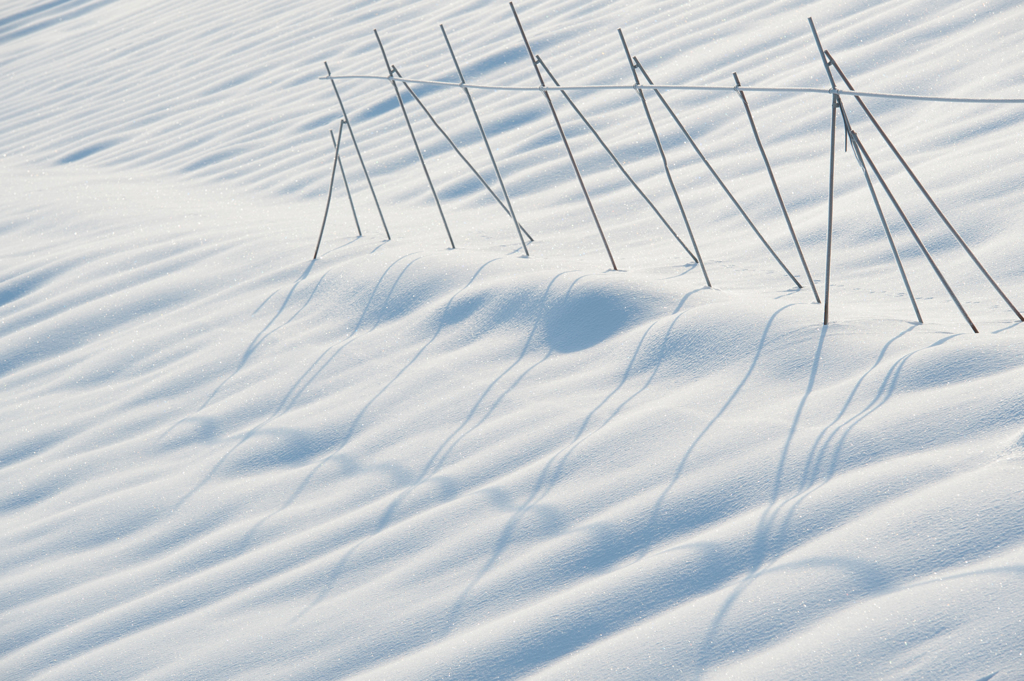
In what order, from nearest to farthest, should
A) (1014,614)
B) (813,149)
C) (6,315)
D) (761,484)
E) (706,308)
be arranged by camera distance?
(1014,614), (761,484), (706,308), (813,149), (6,315)

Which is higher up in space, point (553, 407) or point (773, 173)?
point (773, 173)

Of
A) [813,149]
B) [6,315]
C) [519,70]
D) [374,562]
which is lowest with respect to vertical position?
[374,562]

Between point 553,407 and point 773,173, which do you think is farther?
point 773,173

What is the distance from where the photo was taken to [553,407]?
71.1 inches

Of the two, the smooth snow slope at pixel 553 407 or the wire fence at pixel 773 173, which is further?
the wire fence at pixel 773 173

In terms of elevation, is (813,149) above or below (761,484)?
above

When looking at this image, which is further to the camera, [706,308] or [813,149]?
[813,149]

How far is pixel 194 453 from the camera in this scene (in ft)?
6.59

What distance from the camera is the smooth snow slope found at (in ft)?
3.99

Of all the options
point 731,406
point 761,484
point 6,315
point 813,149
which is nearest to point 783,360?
point 731,406

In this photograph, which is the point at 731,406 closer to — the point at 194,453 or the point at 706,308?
the point at 706,308

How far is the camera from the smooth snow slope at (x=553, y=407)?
1.22 m

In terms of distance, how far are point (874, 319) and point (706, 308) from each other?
365mm

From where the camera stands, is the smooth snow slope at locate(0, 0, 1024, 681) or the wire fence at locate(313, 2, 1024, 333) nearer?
the smooth snow slope at locate(0, 0, 1024, 681)
